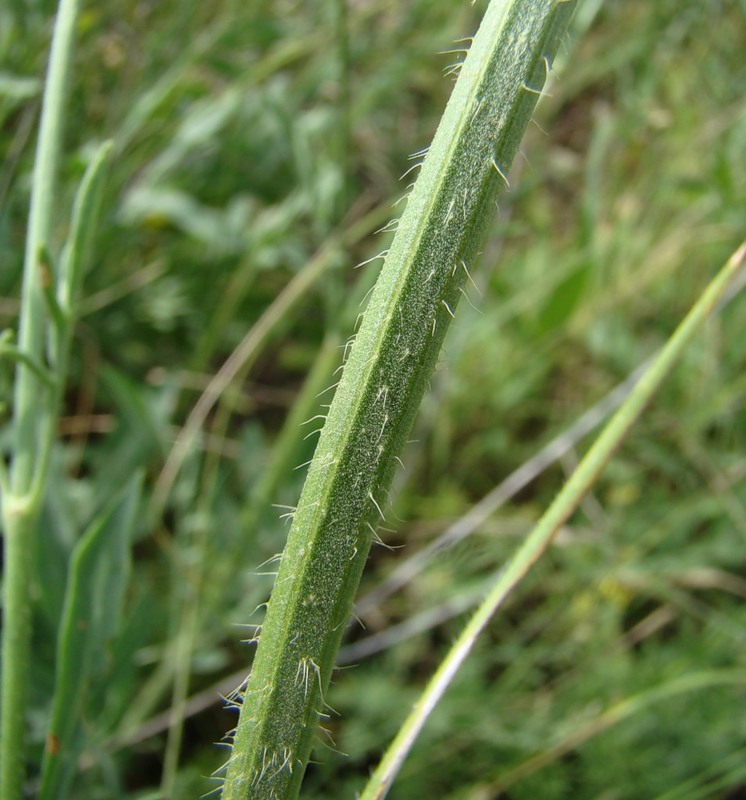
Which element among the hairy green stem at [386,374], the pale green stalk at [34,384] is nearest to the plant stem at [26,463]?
the pale green stalk at [34,384]

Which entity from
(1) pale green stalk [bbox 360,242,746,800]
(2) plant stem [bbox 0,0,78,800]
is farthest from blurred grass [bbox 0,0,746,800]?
(1) pale green stalk [bbox 360,242,746,800]

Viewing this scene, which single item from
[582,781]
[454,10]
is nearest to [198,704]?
[582,781]

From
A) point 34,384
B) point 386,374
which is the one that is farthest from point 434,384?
point 386,374

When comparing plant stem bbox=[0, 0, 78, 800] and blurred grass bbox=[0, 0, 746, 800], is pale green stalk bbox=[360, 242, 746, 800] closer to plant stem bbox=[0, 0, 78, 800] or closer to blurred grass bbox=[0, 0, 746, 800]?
plant stem bbox=[0, 0, 78, 800]

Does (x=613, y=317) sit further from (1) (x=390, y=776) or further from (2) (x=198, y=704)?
(1) (x=390, y=776)

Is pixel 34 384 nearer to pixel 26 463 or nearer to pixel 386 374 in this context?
pixel 26 463

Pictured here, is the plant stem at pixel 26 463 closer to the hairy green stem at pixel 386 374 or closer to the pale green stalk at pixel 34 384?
the pale green stalk at pixel 34 384
